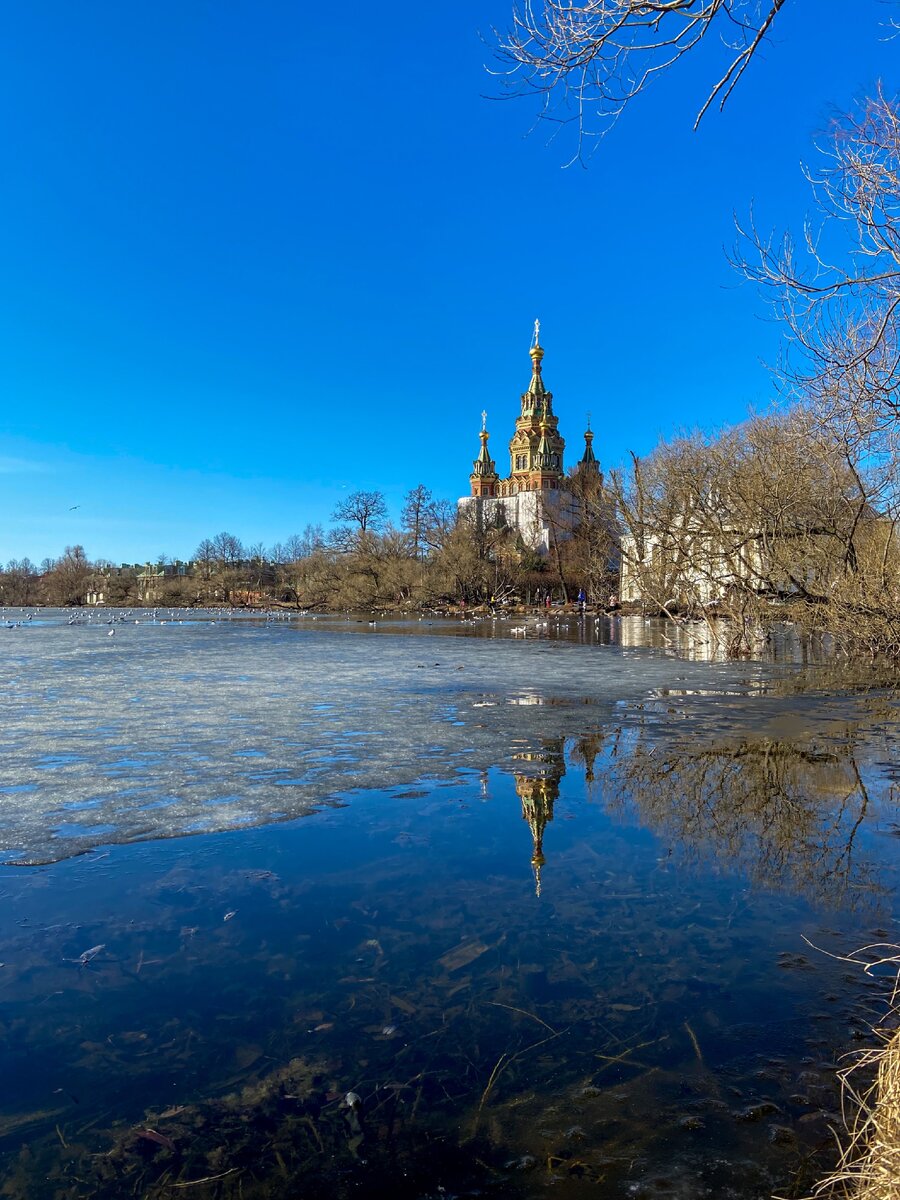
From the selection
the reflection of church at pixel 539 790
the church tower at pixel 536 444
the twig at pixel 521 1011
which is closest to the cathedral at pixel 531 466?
the church tower at pixel 536 444

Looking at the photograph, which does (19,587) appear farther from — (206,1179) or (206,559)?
(206,1179)

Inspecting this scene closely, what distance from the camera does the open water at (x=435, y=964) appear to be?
7.75 ft

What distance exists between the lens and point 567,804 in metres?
6.11

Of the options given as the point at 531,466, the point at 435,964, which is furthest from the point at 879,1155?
the point at 531,466

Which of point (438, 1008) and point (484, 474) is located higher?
point (484, 474)

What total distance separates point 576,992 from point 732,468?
675 inches

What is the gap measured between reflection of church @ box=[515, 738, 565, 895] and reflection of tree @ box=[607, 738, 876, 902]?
575 millimetres

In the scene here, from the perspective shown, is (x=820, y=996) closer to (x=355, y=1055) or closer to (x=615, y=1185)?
(x=615, y=1185)

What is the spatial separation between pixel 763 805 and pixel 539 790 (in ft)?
5.81

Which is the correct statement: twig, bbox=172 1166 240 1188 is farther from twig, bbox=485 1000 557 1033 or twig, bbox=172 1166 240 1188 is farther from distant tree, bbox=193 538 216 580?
distant tree, bbox=193 538 216 580

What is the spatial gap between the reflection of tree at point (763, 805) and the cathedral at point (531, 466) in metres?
81.2

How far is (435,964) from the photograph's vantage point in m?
3.49

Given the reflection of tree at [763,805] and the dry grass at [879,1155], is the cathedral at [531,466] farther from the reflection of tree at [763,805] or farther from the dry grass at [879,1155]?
the dry grass at [879,1155]

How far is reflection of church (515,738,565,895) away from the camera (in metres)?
5.08
